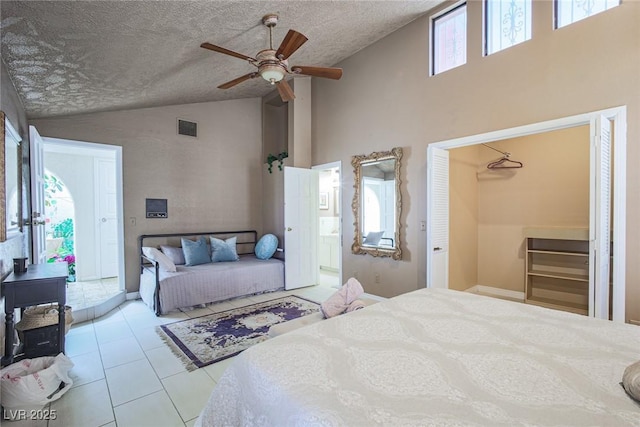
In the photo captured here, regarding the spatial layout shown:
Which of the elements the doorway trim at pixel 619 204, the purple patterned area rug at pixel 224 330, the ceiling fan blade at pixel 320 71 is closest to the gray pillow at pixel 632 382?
the doorway trim at pixel 619 204

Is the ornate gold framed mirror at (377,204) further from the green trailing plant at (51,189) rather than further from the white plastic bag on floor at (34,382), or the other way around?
the green trailing plant at (51,189)

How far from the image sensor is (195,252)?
435 centimetres

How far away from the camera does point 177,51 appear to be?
2.75 meters

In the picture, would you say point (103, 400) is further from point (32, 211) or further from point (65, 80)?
point (65, 80)

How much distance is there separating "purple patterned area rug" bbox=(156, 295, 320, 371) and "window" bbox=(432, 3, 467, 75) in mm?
3530

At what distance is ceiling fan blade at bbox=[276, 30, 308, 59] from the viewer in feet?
7.40

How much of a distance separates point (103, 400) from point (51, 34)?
2.52m

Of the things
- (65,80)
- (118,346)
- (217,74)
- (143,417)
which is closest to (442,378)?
(143,417)

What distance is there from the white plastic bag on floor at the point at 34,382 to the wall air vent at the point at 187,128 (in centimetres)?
349

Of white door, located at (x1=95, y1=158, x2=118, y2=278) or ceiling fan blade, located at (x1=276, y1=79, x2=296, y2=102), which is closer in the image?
ceiling fan blade, located at (x1=276, y1=79, x2=296, y2=102)

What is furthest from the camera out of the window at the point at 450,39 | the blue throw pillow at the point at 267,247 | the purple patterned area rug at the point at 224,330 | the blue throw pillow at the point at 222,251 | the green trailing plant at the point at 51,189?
the green trailing plant at the point at 51,189

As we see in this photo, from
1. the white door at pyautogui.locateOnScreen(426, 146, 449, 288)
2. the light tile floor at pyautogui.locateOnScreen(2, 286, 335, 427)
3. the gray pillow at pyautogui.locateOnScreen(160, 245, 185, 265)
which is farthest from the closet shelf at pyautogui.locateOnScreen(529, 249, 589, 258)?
the gray pillow at pyautogui.locateOnScreen(160, 245, 185, 265)

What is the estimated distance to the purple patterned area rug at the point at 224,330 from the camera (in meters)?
2.62

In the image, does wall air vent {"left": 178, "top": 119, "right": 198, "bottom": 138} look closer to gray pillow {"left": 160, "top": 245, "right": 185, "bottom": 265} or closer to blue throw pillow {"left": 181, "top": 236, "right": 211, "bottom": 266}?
blue throw pillow {"left": 181, "top": 236, "right": 211, "bottom": 266}
